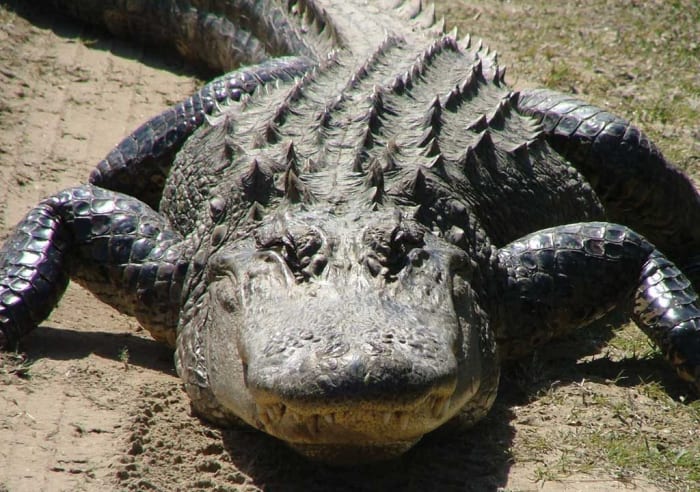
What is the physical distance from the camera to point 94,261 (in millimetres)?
5383

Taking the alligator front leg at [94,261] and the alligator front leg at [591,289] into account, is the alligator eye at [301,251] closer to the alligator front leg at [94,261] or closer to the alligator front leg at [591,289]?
the alligator front leg at [94,261]

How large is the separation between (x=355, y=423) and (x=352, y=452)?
36cm

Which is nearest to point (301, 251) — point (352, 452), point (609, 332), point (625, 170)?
point (352, 452)

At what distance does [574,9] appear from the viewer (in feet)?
35.1

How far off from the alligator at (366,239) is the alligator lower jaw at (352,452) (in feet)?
0.04

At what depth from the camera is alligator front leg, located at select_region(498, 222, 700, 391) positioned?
5.15 metres

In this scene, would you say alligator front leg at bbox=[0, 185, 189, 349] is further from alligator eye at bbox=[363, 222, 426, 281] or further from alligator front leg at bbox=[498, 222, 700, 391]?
alligator front leg at bbox=[498, 222, 700, 391]

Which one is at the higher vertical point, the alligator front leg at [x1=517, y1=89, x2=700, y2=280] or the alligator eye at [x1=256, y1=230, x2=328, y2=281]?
the alligator front leg at [x1=517, y1=89, x2=700, y2=280]

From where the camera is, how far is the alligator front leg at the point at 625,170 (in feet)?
21.1

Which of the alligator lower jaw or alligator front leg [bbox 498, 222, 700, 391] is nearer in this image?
the alligator lower jaw

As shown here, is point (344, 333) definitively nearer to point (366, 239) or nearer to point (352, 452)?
point (352, 452)

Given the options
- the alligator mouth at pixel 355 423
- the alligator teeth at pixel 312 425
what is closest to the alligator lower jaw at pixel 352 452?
the alligator mouth at pixel 355 423

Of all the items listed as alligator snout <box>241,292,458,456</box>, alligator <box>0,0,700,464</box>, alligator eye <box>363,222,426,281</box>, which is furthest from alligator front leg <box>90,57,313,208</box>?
alligator snout <box>241,292,458,456</box>

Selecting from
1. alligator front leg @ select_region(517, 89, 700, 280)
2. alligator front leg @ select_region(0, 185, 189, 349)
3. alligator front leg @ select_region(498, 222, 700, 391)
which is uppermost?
alligator front leg @ select_region(517, 89, 700, 280)
